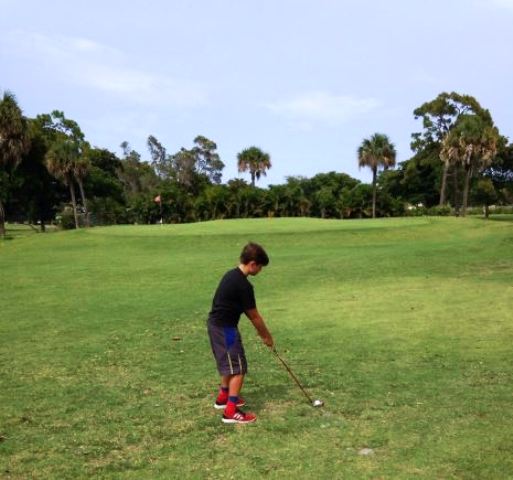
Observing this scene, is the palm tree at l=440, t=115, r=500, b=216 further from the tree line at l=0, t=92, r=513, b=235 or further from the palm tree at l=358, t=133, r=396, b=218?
the palm tree at l=358, t=133, r=396, b=218

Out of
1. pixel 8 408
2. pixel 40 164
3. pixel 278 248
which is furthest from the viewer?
pixel 40 164

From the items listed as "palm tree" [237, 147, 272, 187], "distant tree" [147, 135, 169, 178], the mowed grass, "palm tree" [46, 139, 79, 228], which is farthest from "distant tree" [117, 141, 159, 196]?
the mowed grass

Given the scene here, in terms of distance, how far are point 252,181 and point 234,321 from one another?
6217 centimetres

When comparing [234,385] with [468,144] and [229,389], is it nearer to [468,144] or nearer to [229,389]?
[229,389]

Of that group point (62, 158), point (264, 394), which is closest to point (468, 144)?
point (62, 158)

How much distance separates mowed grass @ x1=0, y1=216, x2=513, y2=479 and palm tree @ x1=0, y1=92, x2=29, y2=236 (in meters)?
28.9

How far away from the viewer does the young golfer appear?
5773mm

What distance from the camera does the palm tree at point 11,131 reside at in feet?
143

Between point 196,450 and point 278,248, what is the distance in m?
23.6

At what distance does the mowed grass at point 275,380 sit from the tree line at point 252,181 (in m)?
31.6

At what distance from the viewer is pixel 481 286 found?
49.0 ft

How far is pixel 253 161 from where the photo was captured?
67188mm

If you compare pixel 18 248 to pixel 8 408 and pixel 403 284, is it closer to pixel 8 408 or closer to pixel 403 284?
pixel 403 284

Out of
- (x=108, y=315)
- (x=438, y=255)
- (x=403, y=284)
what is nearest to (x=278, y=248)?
(x=438, y=255)
